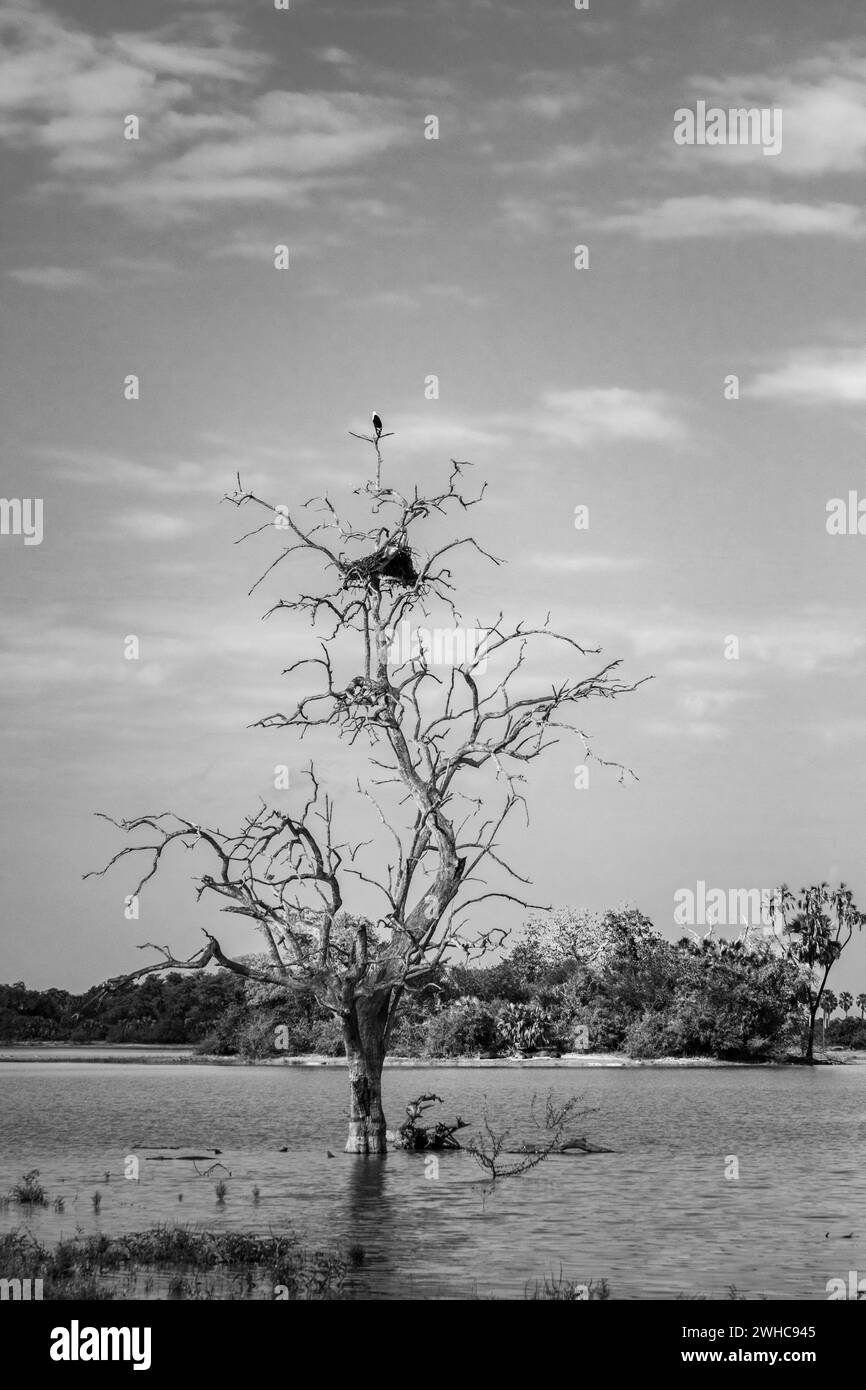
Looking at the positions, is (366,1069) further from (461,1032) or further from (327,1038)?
(327,1038)

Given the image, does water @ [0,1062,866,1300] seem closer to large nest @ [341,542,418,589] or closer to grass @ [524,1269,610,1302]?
grass @ [524,1269,610,1302]

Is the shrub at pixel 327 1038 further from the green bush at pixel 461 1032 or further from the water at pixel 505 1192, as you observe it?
the water at pixel 505 1192

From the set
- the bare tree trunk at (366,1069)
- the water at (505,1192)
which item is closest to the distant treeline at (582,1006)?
the water at (505,1192)

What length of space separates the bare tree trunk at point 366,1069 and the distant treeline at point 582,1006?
5838cm

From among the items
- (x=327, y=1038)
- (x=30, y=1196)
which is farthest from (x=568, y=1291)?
(x=327, y=1038)

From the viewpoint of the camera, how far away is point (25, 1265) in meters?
19.2

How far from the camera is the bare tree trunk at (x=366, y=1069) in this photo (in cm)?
3481

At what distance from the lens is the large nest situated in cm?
3306

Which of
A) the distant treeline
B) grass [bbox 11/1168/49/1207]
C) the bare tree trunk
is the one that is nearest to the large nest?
the bare tree trunk

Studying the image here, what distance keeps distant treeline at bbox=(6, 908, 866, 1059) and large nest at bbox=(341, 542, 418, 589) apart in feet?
209

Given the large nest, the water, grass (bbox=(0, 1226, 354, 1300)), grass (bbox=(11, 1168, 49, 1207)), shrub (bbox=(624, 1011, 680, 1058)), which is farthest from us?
shrub (bbox=(624, 1011, 680, 1058))

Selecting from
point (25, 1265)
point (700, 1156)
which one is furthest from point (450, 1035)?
point (25, 1265)

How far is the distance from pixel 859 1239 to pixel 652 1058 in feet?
288
